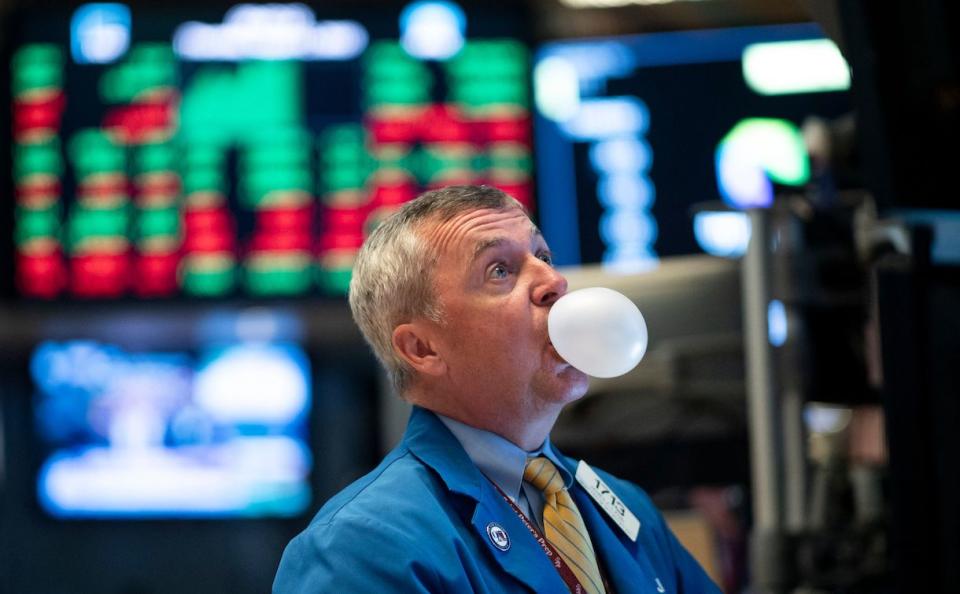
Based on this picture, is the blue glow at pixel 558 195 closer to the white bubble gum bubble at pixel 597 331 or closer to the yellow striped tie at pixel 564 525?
the yellow striped tie at pixel 564 525

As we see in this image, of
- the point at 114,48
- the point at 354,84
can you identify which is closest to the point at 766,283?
the point at 354,84

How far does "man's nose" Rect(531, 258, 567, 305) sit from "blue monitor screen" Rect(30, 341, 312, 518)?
13.5 feet

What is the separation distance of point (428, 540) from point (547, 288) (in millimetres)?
298

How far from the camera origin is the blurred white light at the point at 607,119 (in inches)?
188

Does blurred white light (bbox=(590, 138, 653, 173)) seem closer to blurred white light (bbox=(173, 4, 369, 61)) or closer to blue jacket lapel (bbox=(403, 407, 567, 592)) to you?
blurred white light (bbox=(173, 4, 369, 61))

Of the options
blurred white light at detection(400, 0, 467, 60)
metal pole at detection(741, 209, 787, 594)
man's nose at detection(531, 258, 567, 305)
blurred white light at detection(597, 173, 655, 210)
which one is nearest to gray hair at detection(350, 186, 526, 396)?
man's nose at detection(531, 258, 567, 305)

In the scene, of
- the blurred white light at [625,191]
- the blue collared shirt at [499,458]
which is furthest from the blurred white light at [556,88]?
the blue collared shirt at [499,458]

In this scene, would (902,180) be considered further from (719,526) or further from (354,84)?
(354,84)

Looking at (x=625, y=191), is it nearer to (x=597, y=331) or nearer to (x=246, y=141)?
(x=246, y=141)

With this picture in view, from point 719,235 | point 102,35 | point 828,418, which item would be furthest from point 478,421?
point 102,35

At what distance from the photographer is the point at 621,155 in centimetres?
477

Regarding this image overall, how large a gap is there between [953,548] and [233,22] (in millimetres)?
3923

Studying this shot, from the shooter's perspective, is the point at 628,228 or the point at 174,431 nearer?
the point at 628,228

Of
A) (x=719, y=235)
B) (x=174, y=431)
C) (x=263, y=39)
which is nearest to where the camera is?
(x=719, y=235)
